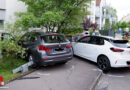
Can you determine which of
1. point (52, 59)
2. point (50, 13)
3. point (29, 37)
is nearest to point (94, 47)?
point (52, 59)

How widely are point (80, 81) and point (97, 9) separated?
106 feet

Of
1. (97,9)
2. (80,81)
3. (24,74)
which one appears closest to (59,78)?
(80,81)

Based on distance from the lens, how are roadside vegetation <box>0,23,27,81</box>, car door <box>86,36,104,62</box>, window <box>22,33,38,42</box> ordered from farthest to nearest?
1. car door <box>86,36,104,62</box>
2. window <box>22,33,38,42</box>
3. roadside vegetation <box>0,23,27,81</box>

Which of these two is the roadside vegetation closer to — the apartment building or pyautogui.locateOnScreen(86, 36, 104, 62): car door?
pyautogui.locateOnScreen(86, 36, 104, 62): car door

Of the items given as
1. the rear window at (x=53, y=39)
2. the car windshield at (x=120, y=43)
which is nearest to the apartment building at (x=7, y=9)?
the rear window at (x=53, y=39)

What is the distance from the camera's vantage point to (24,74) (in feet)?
16.5

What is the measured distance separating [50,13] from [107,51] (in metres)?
3.15

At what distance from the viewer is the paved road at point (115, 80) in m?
4.19

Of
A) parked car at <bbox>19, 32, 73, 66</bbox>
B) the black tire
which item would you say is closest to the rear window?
parked car at <bbox>19, 32, 73, 66</bbox>

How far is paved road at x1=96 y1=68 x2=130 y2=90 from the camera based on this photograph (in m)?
4.19

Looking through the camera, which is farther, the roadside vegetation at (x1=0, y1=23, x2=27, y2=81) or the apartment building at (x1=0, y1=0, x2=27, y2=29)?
the apartment building at (x1=0, y1=0, x2=27, y2=29)

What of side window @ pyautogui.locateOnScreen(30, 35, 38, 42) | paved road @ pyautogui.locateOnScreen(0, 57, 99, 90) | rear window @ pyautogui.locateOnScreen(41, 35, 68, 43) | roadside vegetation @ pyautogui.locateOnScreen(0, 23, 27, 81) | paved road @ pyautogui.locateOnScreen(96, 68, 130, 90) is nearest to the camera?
paved road @ pyautogui.locateOnScreen(0, 57, 99, 90)

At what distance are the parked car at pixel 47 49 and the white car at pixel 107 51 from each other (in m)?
1.33

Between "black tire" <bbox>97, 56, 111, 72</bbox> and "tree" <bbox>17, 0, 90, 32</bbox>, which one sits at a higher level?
"tree" <bbox>17, 0, 90, 32</bbox>
